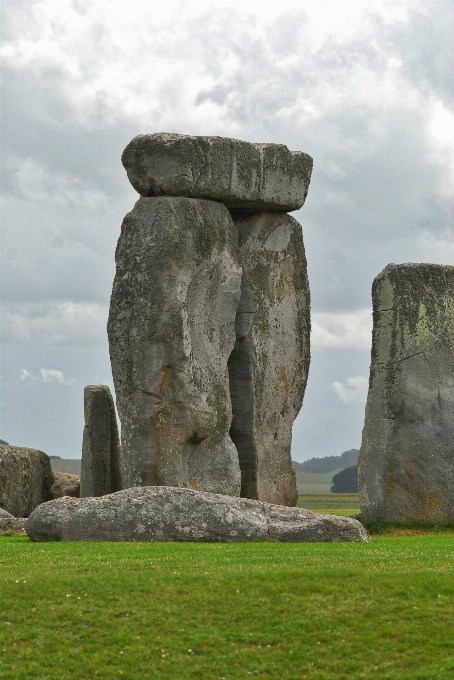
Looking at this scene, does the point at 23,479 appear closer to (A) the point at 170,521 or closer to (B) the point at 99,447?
(B) the point at 99,447

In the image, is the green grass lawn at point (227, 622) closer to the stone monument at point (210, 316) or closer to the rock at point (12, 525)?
the rock at point (12, 525)

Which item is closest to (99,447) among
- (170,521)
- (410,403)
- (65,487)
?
(65,487)

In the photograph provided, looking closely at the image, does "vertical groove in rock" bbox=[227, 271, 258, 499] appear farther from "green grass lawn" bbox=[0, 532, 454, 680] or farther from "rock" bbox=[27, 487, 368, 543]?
"green grass lawn" bbox=[0, 532, 454, 680]

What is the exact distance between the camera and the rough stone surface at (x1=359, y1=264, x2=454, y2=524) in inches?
925

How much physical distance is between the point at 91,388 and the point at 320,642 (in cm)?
1680

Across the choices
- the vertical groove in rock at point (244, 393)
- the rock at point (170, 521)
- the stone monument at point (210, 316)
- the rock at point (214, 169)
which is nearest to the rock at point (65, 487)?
the vertical groove in rock at point (244, 393)

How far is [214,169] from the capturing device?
24656 mm

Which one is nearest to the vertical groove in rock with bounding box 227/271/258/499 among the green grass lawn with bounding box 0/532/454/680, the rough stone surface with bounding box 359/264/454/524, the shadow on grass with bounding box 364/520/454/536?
the rough stone surface with bounding box 359/264/454/524

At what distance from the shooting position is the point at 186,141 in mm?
24312

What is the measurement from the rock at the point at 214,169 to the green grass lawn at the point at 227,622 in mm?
11547

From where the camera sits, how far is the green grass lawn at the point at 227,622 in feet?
38.0

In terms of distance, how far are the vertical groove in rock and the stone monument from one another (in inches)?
1.1

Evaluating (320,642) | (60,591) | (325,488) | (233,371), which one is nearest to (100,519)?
(60,591)

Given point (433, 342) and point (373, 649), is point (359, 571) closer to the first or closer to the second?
point (373, 649)
